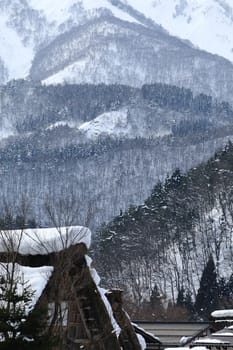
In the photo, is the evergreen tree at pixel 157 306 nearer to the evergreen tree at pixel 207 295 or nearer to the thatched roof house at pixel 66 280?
the evergreen tree at pixel 207 295

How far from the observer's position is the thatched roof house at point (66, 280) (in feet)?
50.1

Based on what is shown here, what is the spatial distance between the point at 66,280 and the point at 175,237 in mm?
63547

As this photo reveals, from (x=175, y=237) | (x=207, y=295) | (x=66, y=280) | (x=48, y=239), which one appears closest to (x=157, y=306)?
(x=207, y=295)

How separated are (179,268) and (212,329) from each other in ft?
166

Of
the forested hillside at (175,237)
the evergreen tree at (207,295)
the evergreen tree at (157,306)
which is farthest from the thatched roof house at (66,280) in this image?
the forested hillside at (175,237)

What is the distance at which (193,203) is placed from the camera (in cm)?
A: 8325

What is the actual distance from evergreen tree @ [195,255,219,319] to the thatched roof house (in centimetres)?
3738

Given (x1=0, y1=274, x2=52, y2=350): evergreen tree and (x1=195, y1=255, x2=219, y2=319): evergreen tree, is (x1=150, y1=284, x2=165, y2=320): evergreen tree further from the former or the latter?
(x1=0, y1=274, x2=52, y2=350): evergreen tree

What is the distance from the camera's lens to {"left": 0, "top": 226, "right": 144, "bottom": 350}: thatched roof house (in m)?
15.3

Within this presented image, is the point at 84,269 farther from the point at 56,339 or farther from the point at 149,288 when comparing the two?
the point at 149,288

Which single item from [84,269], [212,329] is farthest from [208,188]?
[84,269]

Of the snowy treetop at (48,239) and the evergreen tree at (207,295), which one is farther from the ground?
the evergreen tree at (207,295)

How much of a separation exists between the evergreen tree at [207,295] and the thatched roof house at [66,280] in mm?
37383

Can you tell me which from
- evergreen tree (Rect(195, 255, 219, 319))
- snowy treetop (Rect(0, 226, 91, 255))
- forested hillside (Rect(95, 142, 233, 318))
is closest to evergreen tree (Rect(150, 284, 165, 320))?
evergreen tree (Rect(195, 255, 219, 319))
